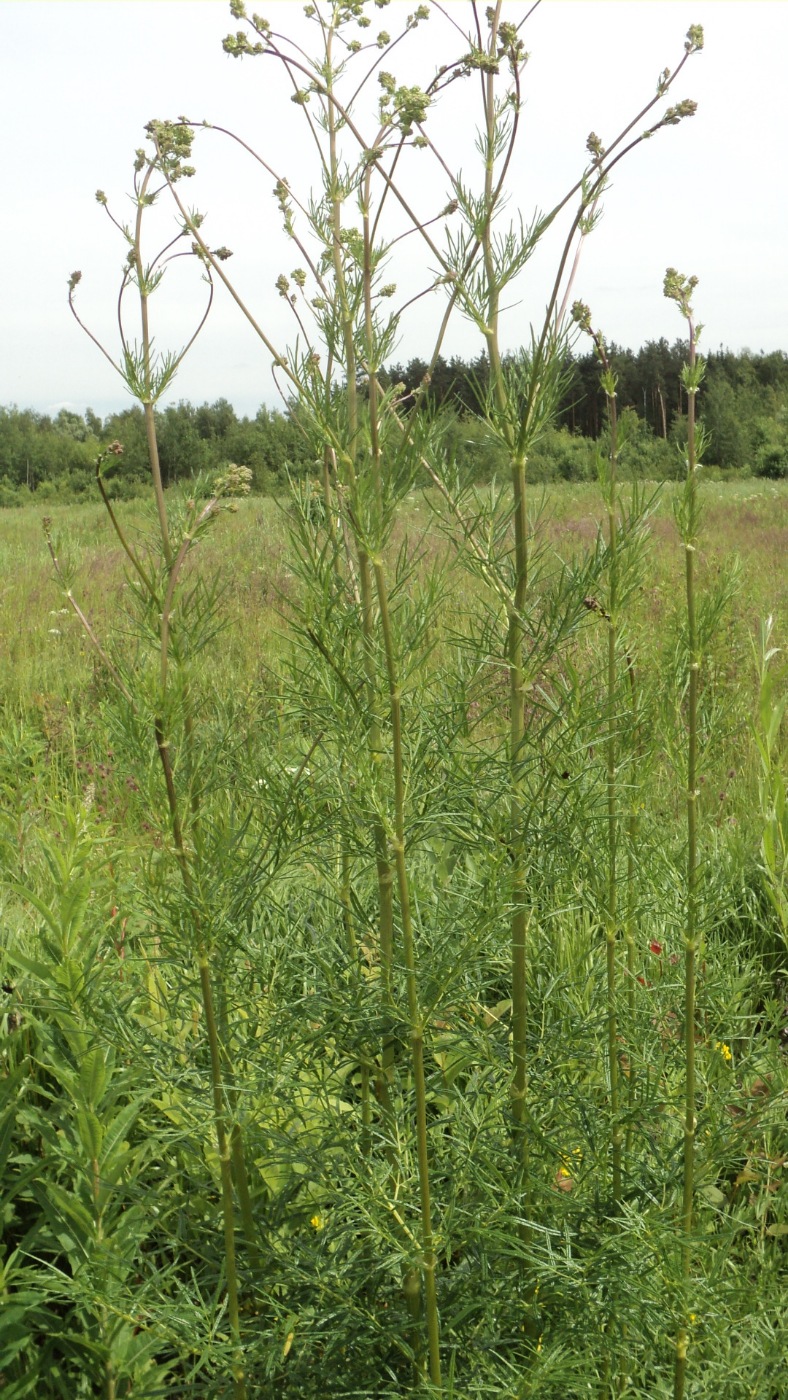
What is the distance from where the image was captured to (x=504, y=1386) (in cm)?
115

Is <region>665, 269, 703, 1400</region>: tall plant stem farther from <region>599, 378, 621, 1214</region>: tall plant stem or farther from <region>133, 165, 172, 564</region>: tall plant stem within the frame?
<region>133, 165, 172, 564</region>: tall plant stem

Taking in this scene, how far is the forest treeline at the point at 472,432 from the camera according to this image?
3.95 ft

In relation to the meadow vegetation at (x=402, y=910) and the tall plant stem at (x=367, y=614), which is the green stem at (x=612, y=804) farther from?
the tall plant stem at (x=367, y=614)

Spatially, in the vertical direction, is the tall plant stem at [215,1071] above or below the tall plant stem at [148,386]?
below

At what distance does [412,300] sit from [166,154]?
1.06 feet

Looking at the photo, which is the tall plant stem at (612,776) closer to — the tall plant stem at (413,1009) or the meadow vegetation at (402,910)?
the meadow vegetation at (402,910)

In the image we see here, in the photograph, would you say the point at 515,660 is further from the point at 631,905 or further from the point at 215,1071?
the point at 215,1071

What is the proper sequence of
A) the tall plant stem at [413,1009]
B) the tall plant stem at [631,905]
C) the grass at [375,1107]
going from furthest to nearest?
the tall plant stem at [631,905]
the grass at [375,1107]
the tall plant stem at [413,1009]

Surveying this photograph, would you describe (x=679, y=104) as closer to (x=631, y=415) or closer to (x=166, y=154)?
(x=631, y=415)

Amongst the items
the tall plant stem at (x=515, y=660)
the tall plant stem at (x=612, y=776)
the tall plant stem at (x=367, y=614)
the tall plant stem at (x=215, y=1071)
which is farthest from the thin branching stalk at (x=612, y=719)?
the tall plant stem at (x=215, y=1071)

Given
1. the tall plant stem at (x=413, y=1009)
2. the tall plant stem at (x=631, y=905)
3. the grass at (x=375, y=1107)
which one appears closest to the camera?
the tall plant stem at (x=413, y=1009)

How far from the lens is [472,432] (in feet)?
4.15

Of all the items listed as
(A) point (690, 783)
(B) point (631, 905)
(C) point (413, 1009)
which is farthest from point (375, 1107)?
(A) point (690, 783)

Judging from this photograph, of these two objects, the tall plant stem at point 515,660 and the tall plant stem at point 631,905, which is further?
the tall plant stem at point 631,905
